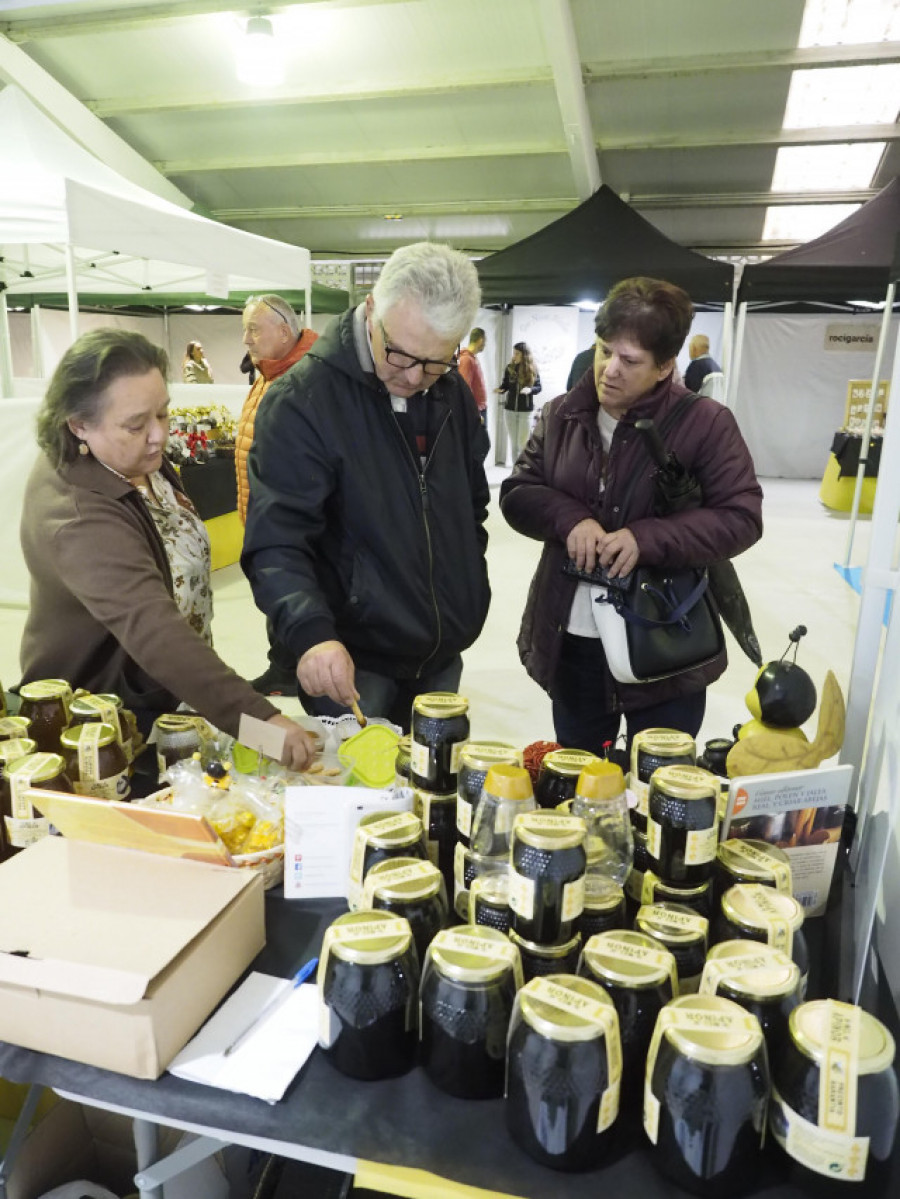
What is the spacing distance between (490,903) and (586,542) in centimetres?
99

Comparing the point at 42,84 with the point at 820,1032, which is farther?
the point at 42,84

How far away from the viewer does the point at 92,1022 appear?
848 millimetres

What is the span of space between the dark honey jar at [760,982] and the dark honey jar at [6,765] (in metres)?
0.95

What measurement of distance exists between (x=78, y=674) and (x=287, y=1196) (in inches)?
37.7

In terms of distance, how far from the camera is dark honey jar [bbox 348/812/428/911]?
1.00m

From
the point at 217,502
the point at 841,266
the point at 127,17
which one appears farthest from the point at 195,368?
the point at 841,266

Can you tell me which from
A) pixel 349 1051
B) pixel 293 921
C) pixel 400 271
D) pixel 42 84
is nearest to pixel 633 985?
pixel 349 1051

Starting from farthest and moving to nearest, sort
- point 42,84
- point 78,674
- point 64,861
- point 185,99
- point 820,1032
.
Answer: point 185,99 < point 42,84 < point 78,674 < point 64,861 < point 820,1032

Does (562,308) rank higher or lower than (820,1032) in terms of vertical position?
higher

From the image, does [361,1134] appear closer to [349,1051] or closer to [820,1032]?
[349,1051]

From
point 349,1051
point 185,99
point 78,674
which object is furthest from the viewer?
point 185,99

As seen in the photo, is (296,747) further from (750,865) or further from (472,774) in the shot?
(750,865)

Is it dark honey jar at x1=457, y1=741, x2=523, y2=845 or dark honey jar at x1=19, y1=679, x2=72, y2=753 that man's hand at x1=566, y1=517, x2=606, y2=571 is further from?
dark honey jar at x1=19, y1=679, x2=72, y2=753

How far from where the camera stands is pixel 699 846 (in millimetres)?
968
